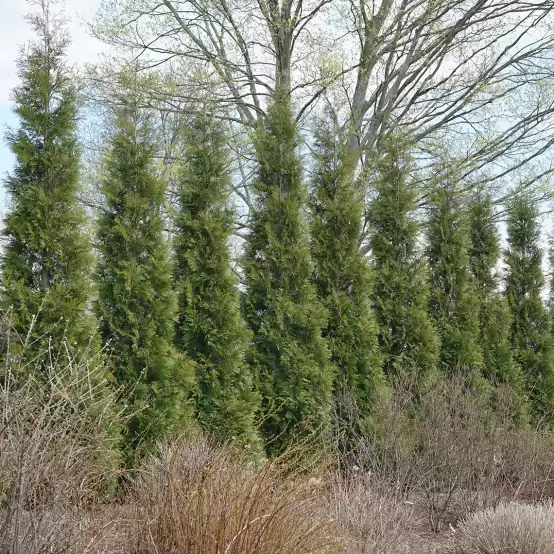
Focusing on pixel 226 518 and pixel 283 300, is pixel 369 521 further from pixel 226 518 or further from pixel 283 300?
pixel 283 300

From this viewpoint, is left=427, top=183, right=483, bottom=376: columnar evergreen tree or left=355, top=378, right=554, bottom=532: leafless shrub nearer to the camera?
left=355, top=378, right=554, bottom=532: leafless shrub

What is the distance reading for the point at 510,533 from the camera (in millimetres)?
4773

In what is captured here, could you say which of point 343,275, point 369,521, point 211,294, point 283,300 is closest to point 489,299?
point 343,275

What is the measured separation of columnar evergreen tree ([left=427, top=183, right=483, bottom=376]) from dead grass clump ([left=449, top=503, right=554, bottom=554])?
363cm

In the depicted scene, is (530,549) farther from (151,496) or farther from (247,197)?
(247,197)

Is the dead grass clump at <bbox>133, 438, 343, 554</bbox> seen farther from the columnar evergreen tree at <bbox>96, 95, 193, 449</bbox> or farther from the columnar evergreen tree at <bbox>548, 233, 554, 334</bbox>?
the columnar evergreen tree at <bbox>548, 233, 554, 334</bbox>

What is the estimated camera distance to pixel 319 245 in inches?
311

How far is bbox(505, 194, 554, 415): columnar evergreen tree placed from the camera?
9930 mm

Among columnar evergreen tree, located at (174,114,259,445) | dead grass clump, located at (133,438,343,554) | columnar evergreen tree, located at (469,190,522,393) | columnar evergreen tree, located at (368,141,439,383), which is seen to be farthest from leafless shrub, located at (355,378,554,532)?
columnar evergreen tree, located at (469,190,522,393)

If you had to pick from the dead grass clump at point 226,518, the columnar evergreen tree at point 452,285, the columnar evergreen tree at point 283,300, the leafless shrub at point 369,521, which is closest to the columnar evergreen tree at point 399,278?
the columnar evergreen tree at point 452,285

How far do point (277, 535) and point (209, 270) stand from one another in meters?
3.94

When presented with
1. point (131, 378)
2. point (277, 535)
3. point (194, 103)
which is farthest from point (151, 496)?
point (194, 103)

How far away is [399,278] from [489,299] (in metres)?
2.16

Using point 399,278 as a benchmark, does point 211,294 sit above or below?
below
